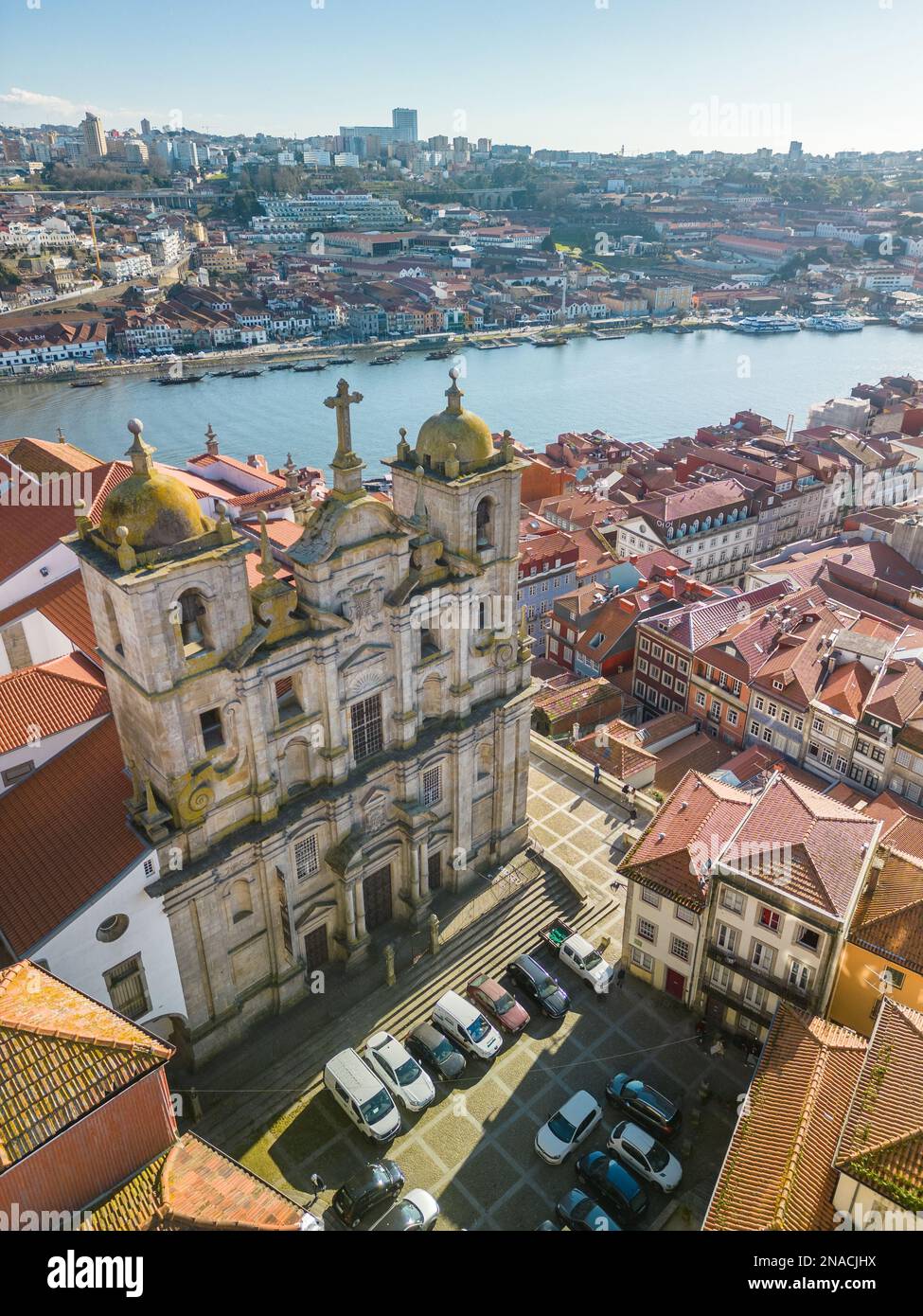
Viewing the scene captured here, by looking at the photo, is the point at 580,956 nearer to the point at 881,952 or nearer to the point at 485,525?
the point at 881,952

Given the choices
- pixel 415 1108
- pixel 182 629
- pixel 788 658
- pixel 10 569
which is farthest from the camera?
pixel 788 658

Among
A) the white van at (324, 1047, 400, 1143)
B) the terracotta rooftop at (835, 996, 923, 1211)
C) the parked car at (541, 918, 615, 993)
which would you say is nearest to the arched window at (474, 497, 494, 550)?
the parked car at (541, 918, 615, 993)

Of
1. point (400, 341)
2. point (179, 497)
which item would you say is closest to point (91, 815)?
→ point (179, 497)

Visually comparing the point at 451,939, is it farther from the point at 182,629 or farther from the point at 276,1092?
the point at 182,629

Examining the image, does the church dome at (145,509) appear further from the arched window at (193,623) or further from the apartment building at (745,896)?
the apartment building at (745,896)

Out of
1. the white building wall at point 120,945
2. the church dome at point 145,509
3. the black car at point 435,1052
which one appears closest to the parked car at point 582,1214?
the black car at point 435,1052
